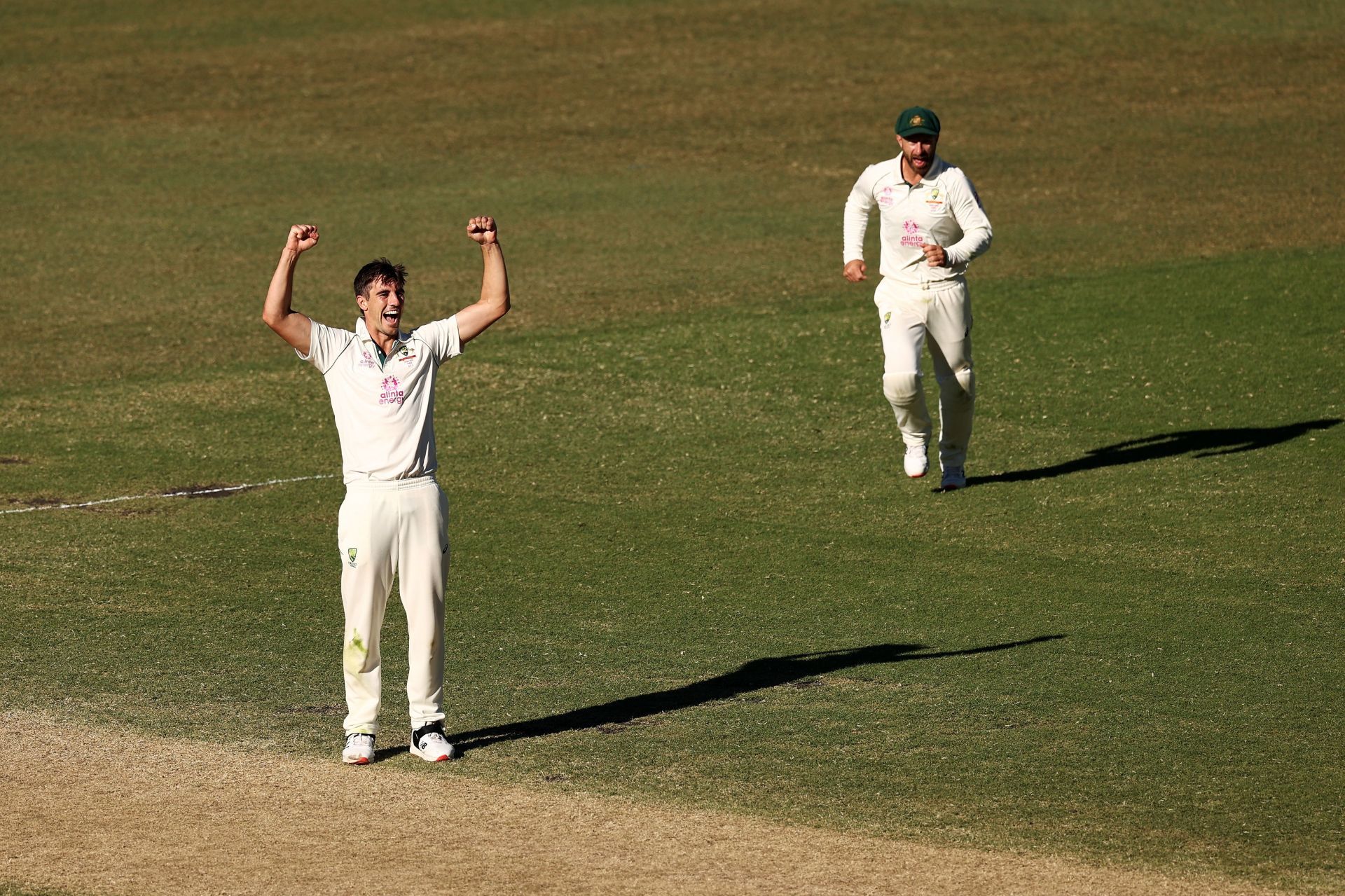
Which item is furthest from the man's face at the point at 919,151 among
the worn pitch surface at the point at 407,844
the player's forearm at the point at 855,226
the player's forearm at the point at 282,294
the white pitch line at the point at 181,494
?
the worn pitch surface at the point at 407,844

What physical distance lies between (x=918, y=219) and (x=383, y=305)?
6.07 meters

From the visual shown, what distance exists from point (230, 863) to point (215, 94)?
24.4 metres

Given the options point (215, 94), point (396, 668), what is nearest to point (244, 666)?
point (396, 668)

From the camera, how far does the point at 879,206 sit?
13.7m

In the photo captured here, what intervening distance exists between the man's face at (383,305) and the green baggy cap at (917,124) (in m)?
5.70

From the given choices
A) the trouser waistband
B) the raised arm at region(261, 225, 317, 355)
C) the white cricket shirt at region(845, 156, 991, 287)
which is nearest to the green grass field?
the trouser waistband

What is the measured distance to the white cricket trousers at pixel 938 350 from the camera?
→ 13.5m

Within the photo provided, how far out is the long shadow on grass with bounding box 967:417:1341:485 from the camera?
1408 centimetres

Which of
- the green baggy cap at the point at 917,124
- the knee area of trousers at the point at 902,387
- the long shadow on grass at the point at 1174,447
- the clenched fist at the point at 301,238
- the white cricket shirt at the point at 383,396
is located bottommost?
Answer: the long shadow on grass at the point at 1174,447

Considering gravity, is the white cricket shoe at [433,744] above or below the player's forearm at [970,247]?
below

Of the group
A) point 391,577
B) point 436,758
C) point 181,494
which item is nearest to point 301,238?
point 391,577

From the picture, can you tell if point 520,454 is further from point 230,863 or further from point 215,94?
point 215,94

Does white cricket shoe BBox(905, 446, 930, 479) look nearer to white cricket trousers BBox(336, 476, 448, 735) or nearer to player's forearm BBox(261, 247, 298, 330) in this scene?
white cricket trousers BBox(336, 476, 448, 735)

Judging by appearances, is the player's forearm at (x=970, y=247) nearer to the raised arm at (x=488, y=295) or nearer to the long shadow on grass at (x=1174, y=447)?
the long shadow on grass at (x=1174, y=447)
